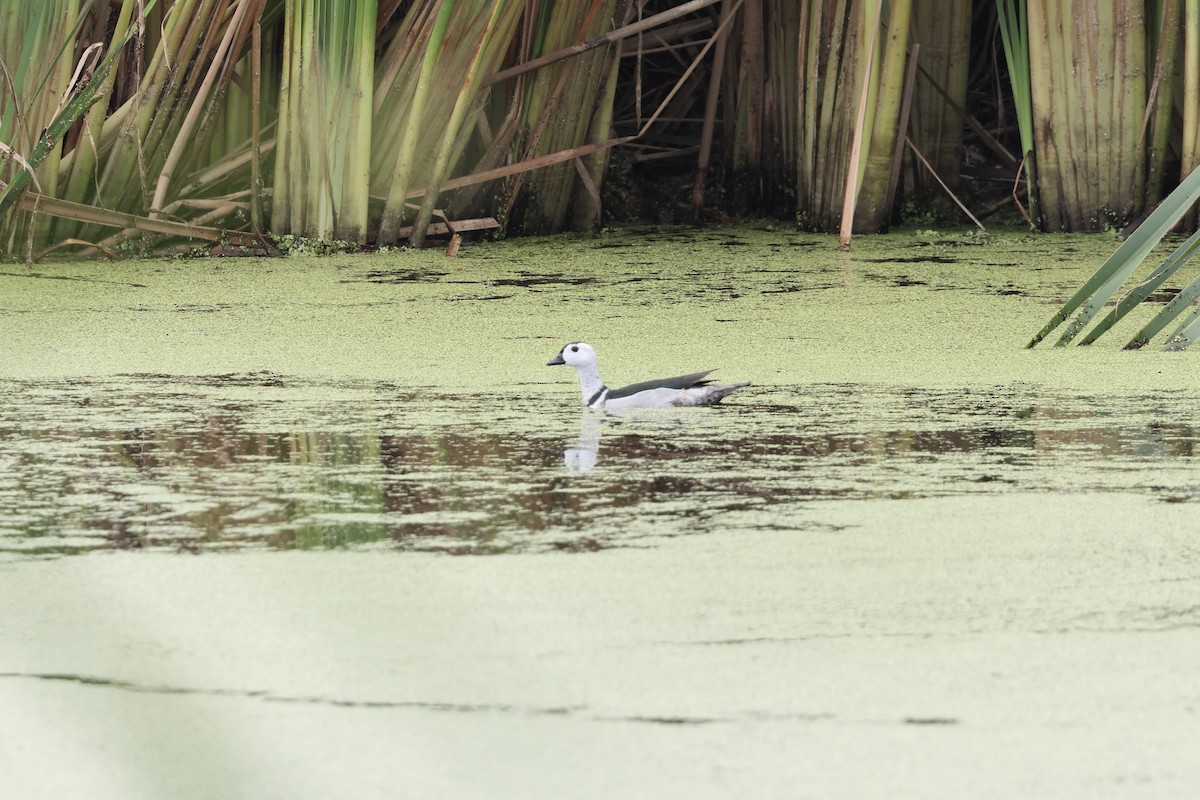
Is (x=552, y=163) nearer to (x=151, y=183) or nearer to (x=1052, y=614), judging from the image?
(x=151, y=183)

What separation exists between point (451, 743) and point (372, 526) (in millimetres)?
672

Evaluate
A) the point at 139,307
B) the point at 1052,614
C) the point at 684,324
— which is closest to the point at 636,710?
the point at 1052,614

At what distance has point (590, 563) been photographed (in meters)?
1.84

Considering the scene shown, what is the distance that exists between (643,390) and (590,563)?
91 cm

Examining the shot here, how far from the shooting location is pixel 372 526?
6.59ft

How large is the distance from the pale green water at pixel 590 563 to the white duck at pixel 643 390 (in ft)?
0.11

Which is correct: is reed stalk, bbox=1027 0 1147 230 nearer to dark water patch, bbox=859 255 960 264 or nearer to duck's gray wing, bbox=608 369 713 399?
dark water patch, bbox=859 255 960 264

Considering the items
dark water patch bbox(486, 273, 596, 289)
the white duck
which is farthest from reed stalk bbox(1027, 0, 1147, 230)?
the white duck

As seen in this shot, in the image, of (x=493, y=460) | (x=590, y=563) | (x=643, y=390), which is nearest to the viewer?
(x=590, y=563)

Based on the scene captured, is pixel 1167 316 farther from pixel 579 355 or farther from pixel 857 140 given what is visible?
pixel 857 140

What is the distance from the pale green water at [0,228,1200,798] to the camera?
135 centimetres

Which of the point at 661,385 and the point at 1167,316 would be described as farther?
the point at 1167,316

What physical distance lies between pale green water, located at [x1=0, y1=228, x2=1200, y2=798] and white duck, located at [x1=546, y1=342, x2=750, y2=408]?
3 centimetres

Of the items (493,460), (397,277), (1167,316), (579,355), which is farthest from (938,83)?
(493,460)
